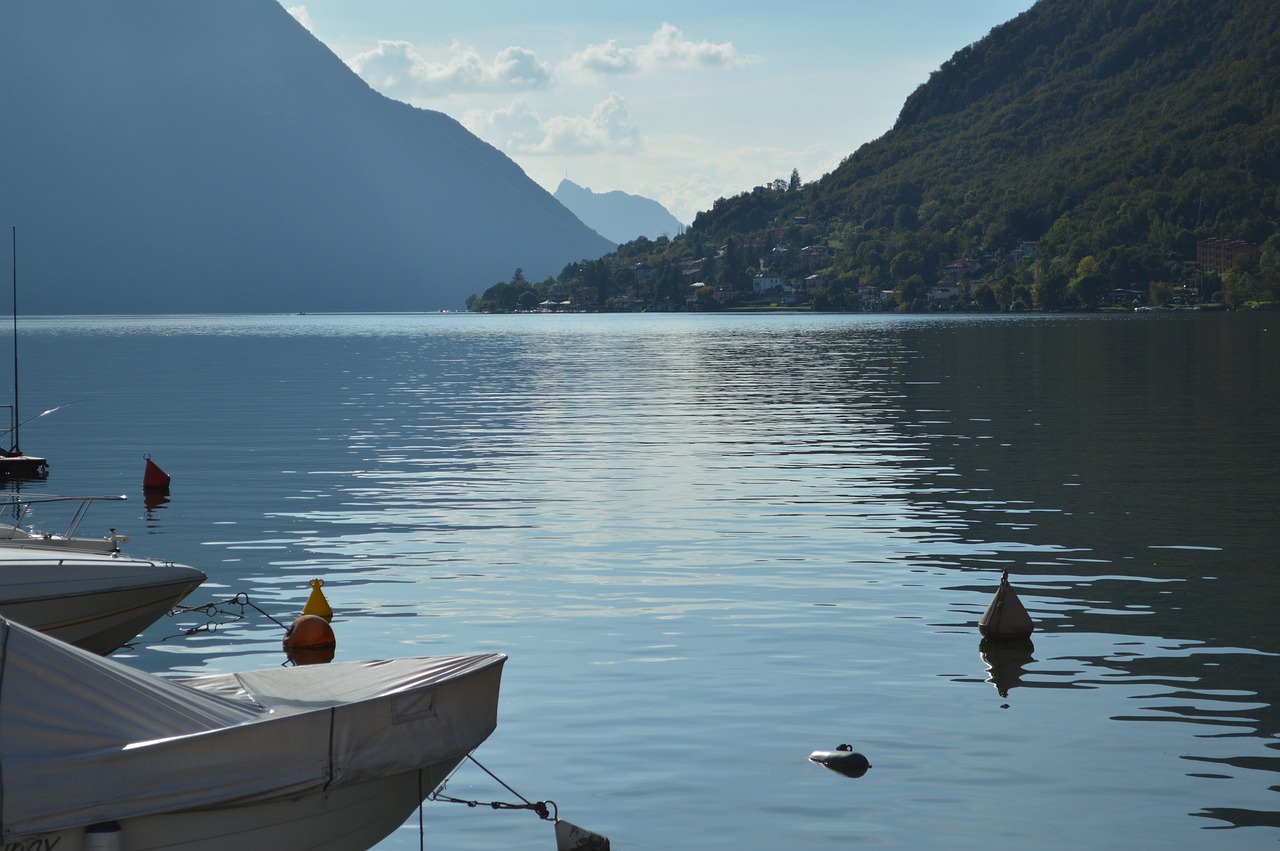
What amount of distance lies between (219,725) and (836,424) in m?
49.1

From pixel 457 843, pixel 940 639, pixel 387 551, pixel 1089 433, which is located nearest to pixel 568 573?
pixel 387 551

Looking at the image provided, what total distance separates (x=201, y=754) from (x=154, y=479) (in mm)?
32251

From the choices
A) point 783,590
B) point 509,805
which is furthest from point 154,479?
point 509,805

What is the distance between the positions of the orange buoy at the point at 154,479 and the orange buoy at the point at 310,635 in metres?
21.4

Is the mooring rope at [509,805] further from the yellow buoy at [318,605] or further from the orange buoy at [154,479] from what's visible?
the orange buoy at [154,479]

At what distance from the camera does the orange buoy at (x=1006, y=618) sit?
21.8m

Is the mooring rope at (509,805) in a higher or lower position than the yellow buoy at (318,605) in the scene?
lower

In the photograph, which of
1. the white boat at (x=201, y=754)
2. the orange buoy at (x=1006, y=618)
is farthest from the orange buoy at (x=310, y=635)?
the orange buoy at (x=1006, y=618)

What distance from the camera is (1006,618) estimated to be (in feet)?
71.6

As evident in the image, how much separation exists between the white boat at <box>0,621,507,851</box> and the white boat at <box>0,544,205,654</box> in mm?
7848

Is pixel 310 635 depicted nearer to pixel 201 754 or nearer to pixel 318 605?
pixel 318 605

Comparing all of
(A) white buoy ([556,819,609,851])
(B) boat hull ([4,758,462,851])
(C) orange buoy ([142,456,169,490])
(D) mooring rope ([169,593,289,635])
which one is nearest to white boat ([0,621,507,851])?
(B) boat hull ([4,758,462,851])

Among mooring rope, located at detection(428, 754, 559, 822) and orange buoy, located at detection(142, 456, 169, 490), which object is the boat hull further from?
orange buoy, located at detection(142, 456, 169, 490)

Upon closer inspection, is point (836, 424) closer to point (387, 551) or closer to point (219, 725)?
point (387, 551)
